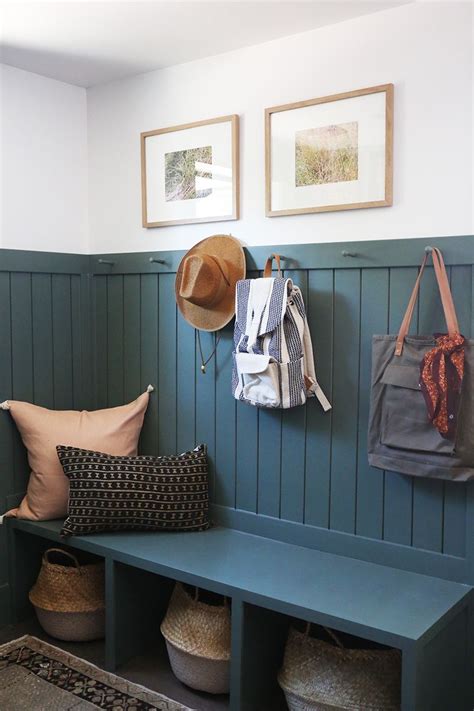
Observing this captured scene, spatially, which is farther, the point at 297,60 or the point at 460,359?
the point at 297,60

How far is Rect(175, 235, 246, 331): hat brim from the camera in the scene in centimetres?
287

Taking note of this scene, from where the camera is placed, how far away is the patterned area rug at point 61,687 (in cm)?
255

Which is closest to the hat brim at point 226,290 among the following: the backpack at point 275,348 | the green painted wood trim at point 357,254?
the green painted wood trim at point 357,254

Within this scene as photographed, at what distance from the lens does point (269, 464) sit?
2889 millimetres

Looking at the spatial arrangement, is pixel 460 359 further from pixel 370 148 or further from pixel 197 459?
pixel 197 459

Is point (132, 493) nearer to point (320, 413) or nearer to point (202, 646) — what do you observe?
point (202, 646)

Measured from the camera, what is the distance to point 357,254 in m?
2.59

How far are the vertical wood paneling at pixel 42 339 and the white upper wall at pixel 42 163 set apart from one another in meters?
0.17

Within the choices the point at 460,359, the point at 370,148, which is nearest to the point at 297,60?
the point at 370,148

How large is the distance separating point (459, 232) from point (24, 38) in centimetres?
176

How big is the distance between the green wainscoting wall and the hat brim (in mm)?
62

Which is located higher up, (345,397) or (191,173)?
(191,173)

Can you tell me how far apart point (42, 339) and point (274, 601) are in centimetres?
161

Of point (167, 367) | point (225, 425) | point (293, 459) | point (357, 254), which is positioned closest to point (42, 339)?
point (167, 367)
